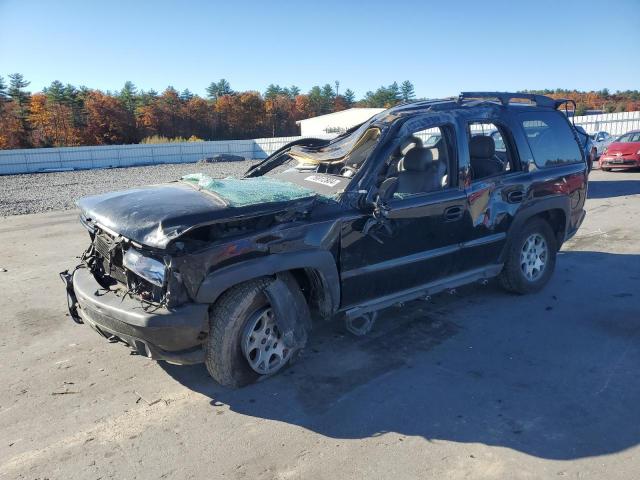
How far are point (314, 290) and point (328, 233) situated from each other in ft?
1.60

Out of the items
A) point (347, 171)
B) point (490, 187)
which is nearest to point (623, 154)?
point (490, 187)

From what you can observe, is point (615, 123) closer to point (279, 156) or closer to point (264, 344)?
point (279, 156)

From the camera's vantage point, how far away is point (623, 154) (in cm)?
1797

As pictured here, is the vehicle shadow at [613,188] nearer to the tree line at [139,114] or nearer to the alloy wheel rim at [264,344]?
the alloy wheel rim at [264,344]

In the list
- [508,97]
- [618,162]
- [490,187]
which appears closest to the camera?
[490,187]

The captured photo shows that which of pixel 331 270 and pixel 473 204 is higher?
pixel 473 204

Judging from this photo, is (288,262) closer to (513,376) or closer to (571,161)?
(513,376)

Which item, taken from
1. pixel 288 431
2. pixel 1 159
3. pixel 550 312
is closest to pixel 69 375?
pixel 288 431

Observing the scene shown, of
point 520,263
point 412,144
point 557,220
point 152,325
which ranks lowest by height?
point 520,263

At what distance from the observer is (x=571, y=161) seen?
6.05 metres

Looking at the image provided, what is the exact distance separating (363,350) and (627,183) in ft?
46.4

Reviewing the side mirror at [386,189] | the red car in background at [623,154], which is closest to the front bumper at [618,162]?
the red car in background at [623,154]

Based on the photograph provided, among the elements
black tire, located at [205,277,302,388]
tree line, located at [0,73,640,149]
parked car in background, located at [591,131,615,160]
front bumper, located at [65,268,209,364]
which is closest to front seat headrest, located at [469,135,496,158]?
black tire, located at [205,277,302,388]

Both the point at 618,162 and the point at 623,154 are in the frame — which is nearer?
the point at 623,154
